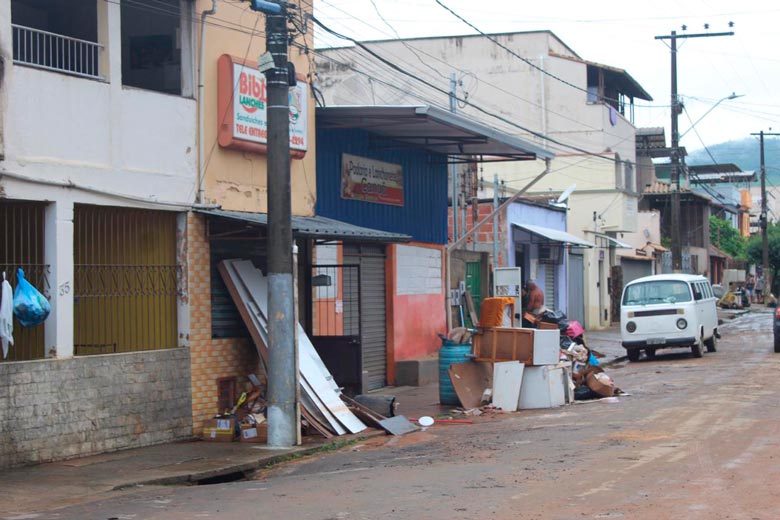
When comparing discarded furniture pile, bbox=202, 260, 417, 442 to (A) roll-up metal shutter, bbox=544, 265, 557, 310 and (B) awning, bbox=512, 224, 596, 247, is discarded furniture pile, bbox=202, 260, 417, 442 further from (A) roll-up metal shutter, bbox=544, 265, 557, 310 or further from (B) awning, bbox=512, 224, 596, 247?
(A) roll-up metal shutter, bbox=544, 265, 557, 310

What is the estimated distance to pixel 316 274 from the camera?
16.9 metres

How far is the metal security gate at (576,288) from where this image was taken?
35.0 m

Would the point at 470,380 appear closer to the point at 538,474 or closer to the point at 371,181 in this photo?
the point at 371,181

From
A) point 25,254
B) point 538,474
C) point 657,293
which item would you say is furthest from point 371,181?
point 538,474

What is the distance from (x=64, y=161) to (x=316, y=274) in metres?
6.05

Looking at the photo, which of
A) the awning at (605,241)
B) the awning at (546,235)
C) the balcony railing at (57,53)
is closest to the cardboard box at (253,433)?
the balcony railing at (57,53)

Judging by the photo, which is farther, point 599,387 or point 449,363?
point 599,387

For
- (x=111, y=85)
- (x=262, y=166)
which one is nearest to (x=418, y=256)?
(x=262, y=166)

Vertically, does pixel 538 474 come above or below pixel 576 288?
below

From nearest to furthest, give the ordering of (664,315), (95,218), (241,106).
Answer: (95,218) → (241,106) → (664,315)

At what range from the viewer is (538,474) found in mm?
9633

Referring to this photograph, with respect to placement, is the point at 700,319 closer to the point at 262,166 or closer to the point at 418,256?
the point at 418,256

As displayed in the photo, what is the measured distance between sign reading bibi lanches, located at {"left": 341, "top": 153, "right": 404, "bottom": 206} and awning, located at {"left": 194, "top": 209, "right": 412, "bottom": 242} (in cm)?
263

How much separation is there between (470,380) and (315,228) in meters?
4.26
